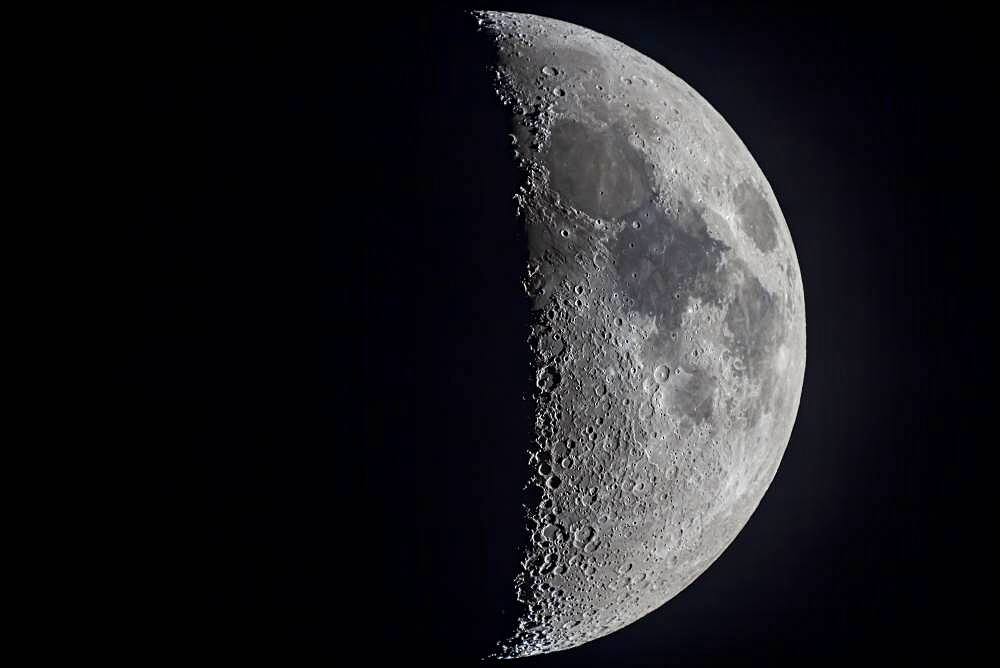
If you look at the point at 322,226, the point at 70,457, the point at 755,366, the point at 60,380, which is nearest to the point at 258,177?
the point at 322,226

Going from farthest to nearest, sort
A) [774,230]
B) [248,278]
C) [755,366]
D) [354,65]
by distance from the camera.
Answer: [774,230], [755,366], [354,65], [248,278]

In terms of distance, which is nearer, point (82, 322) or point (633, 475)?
point (82, 322)

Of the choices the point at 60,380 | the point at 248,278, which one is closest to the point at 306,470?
the point at 248,278

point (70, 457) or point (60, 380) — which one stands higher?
point (60, 380)

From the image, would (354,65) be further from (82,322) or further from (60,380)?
(60,380)

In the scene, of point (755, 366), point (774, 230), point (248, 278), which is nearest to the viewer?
point (248, 278)

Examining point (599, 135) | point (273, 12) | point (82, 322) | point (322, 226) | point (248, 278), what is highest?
point (273, 12)

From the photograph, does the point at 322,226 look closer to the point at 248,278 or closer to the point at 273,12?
the point at 248,278
